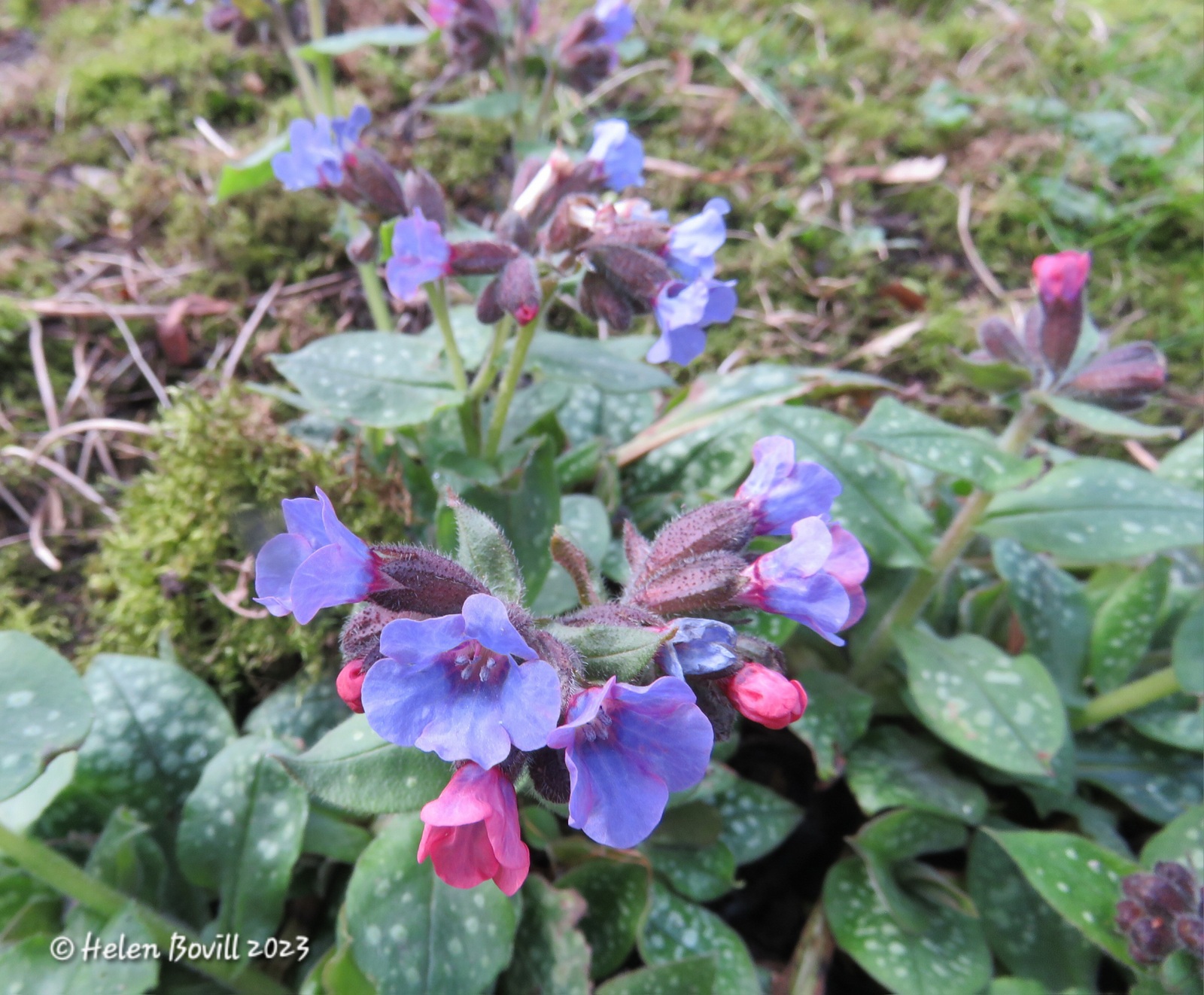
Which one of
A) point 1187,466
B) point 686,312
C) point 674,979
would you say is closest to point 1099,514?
point 1187,466

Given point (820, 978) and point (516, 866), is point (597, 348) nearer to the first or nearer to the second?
point (516, 866)

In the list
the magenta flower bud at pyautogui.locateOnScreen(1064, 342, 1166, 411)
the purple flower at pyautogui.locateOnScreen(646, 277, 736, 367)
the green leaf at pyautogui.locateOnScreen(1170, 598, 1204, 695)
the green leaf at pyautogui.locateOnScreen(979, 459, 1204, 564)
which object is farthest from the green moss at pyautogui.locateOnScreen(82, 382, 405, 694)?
the green leaf at pyautogui.locateOnScreen(1170, 598, 1204, 695)

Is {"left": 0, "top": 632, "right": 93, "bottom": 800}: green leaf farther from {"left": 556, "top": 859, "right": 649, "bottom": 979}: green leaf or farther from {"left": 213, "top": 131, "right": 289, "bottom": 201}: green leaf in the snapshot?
{"left": 213, "top": 131, "right": 289, "bottom": 201}: green leaf

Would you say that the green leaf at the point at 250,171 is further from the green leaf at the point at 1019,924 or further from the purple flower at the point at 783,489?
the green leaf at the point at 1019,924

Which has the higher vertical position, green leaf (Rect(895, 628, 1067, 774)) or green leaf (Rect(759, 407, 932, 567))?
green leaf (Rect(759, 407, 932, 567))

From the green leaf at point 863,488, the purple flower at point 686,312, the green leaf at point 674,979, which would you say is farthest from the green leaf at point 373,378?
the green leaf at point 674,979

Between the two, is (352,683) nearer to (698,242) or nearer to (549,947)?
(549,947)
